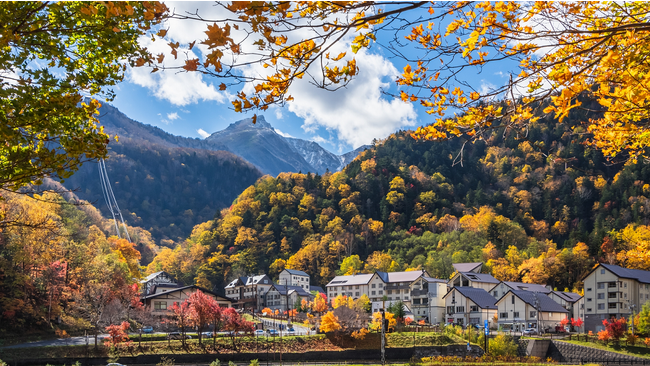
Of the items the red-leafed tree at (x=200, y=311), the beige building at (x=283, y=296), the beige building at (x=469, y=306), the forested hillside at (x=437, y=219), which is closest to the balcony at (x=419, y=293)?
the beige building at (x=469, y=306)

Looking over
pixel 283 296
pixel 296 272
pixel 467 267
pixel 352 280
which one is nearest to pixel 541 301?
pixel 467 267

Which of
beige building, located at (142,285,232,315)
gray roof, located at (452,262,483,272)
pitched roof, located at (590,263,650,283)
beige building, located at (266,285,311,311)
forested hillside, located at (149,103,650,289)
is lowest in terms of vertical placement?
beige building, located at (266,285,311,311)

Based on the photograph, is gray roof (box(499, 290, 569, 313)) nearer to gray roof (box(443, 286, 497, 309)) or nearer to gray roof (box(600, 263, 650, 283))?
gray roof (box(443, 286, 497, 309))

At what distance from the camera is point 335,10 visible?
14.5 feet

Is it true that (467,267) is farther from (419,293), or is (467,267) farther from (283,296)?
(283,296)

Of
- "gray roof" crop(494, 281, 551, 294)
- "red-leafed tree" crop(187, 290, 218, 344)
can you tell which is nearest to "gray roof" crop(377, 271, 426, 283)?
"gray roof" crop(494, 281, 551, 294)

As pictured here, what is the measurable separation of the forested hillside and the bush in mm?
28317

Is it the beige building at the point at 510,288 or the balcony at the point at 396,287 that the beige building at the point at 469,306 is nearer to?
the beige building at the point at 510,288

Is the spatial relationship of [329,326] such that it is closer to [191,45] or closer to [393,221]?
[191,45]

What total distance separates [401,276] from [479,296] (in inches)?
617

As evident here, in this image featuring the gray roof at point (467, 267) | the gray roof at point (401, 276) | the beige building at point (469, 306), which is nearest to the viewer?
the beige building at point (469, 306)

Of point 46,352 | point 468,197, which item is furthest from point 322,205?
point 46,352

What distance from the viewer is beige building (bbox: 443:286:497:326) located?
50.1 m

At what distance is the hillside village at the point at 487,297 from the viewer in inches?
1813
